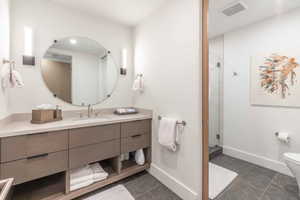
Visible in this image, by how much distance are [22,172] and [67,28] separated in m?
1.74

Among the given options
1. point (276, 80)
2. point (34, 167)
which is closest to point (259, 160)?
point (276, 80)

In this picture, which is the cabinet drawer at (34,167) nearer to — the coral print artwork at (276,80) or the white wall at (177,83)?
the white wall at (177,83)

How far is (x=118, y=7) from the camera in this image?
182 cm

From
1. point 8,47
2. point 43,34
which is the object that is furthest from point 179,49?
point 8,47

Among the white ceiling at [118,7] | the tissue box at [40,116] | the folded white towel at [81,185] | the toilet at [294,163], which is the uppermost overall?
the white ceiling at [118,7]

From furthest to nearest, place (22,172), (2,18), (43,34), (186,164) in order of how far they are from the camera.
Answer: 1. (43,34)
2. (186,164)
3. (2,18)
4. (22,172)

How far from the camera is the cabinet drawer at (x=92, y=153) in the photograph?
53.5 inches

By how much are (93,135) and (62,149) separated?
30cm

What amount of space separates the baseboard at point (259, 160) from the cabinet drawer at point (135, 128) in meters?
1.73

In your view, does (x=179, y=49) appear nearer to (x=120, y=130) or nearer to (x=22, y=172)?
(x=120, y=130)

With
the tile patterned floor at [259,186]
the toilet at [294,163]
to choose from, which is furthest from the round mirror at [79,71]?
the toilet at [294,163]

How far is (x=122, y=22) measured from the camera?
7.23 feet

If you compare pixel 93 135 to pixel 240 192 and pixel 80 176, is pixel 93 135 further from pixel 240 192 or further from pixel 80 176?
pixel 240 192

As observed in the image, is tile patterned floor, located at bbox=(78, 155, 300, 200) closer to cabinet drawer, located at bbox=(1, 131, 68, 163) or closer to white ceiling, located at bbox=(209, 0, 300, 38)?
cabinet drawer, located at bbox=(1, 131, 68, 163)
